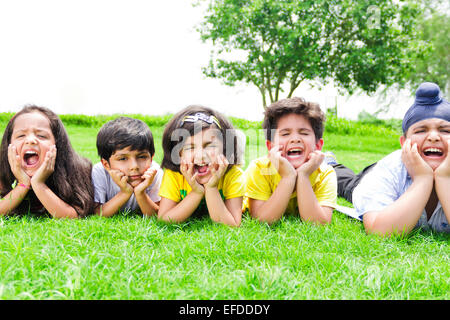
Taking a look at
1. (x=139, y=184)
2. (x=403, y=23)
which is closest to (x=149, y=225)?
(x=139, y=184)

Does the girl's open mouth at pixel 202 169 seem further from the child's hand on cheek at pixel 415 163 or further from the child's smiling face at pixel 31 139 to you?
the child's hand on cheek at pixel 415 163

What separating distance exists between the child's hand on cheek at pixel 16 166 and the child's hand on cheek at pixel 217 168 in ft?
5.30

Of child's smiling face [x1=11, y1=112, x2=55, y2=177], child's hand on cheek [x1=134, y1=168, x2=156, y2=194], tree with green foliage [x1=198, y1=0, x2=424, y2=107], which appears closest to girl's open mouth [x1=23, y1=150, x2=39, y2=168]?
child's smiling face [x1=11, y1=112, x2=55, y2=177]

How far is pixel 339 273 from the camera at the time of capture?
2355 millimetres

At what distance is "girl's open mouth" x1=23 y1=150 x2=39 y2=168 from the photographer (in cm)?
343

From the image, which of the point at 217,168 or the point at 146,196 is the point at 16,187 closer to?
the point at 146,196

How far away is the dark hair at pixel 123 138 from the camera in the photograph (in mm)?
3369

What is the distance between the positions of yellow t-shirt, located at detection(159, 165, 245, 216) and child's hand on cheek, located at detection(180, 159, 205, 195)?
0.83ft

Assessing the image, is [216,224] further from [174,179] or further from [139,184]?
[139,184]

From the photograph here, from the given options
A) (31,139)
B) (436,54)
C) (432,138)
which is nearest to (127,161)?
(31,139)

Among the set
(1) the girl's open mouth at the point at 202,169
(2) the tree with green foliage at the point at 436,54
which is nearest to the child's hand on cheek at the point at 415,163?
(1) the girl's open mouth at the point at 202,169

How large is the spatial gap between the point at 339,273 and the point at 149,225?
152cm

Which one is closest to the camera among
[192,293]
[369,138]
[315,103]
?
[192,293]

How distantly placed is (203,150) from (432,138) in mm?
1765
